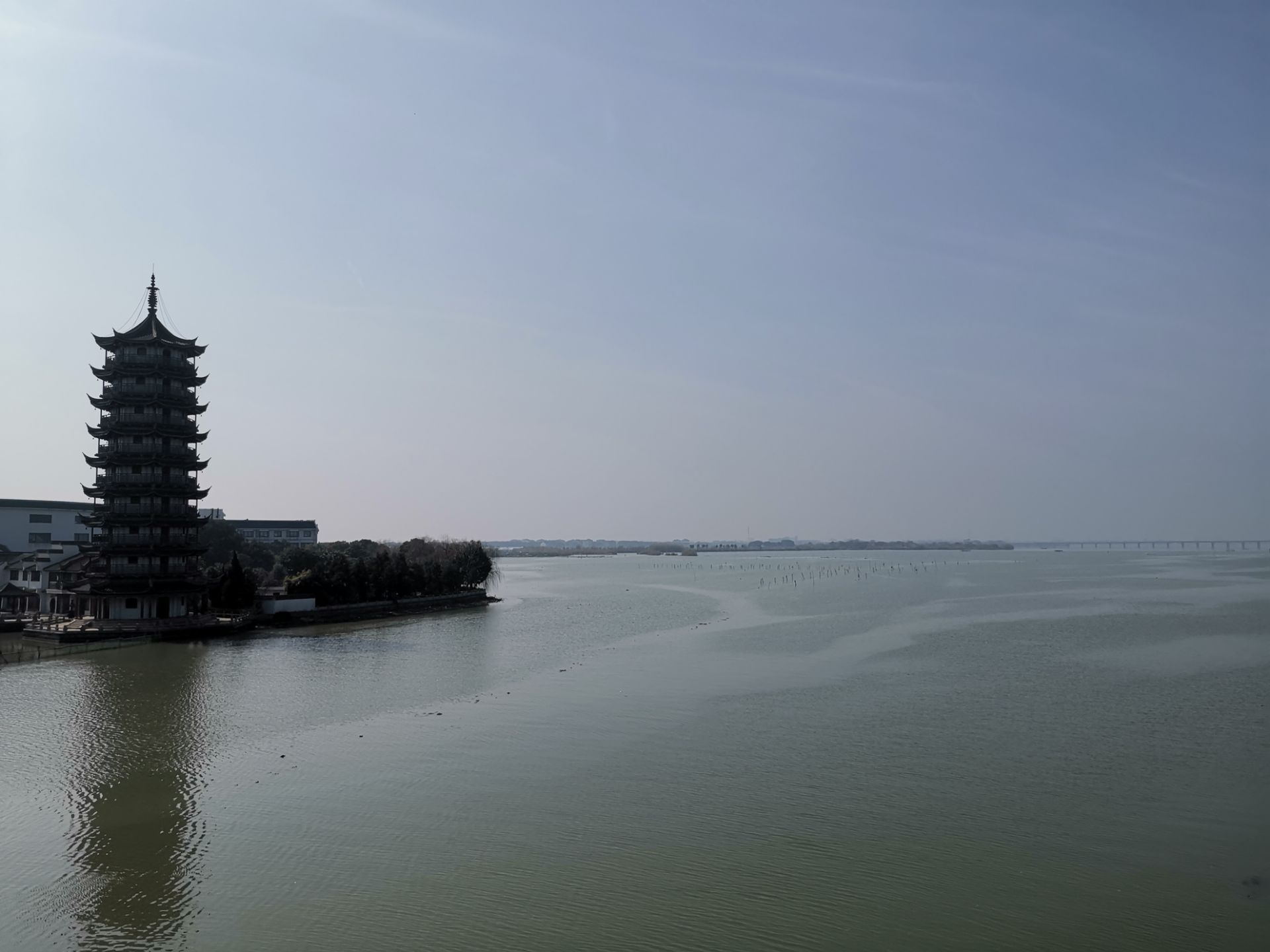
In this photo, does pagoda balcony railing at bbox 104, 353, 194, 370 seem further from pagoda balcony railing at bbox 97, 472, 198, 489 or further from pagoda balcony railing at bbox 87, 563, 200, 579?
pagoda balcony railing at bbox 87, 563, 200, 579

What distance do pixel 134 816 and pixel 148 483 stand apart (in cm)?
3637

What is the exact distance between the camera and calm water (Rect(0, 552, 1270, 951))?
12.3 m

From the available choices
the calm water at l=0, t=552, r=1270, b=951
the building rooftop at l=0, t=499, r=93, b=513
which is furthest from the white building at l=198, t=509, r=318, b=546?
the calm water at l=0, t=552, r=1270, b=951

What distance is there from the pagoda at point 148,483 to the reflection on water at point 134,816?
58.8 ft

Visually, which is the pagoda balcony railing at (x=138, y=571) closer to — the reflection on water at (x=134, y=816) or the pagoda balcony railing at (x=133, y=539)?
the pagoda balcony railing at (x=133, y=539)

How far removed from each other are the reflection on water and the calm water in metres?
0.08

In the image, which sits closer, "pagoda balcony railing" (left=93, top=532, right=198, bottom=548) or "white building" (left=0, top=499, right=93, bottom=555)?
"pagoda balcony railing" (left=93, top=532, right=198, bottom=548)

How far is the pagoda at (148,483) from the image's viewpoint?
46.6 meters

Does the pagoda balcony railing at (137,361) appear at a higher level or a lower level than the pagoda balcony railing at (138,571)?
higher

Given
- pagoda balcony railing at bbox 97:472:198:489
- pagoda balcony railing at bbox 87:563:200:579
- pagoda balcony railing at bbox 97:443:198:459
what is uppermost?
pagoda balcony railing at bbox 97:443:198:459

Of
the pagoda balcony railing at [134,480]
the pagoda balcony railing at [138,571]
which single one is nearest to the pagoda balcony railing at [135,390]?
the pagoda balcony railing at [134,480]

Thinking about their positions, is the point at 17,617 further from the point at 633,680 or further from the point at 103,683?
the point at 633,680

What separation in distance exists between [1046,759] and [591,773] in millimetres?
11211

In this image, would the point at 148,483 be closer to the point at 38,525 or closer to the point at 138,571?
the point at 138,571
